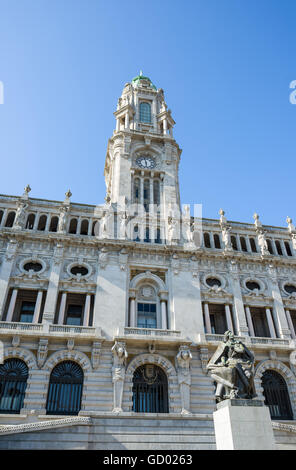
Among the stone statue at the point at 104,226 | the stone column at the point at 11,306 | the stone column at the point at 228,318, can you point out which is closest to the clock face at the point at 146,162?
the stone statue at the point at 104,226

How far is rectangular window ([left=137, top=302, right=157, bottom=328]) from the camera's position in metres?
33.1

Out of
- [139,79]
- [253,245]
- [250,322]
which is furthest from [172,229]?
[139,79]

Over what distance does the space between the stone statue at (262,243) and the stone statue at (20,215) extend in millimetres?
25242

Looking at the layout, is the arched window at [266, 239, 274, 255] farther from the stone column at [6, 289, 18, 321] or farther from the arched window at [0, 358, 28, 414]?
the arched window at [0, 358, 28, 414]

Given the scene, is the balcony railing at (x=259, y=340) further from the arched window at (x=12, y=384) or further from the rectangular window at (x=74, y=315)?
the arched window at (x=12, y=384)

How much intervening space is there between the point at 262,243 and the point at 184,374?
1789 centimetres

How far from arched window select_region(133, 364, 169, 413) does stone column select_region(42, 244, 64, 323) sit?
8.71 m

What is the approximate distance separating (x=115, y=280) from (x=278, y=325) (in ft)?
52.7

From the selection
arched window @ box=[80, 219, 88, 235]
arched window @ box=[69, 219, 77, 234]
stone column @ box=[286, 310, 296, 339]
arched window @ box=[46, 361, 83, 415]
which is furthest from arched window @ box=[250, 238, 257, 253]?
arched window @ box=[46, 361, 83, 415]

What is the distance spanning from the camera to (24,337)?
2848 cm

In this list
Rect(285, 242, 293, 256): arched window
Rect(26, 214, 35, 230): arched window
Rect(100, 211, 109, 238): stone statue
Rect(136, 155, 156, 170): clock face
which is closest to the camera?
Rect(100, 211, 109, 238): stone statue

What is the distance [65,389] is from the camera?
89.8ft

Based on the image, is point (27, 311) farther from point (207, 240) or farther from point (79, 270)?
point (207, 240)
